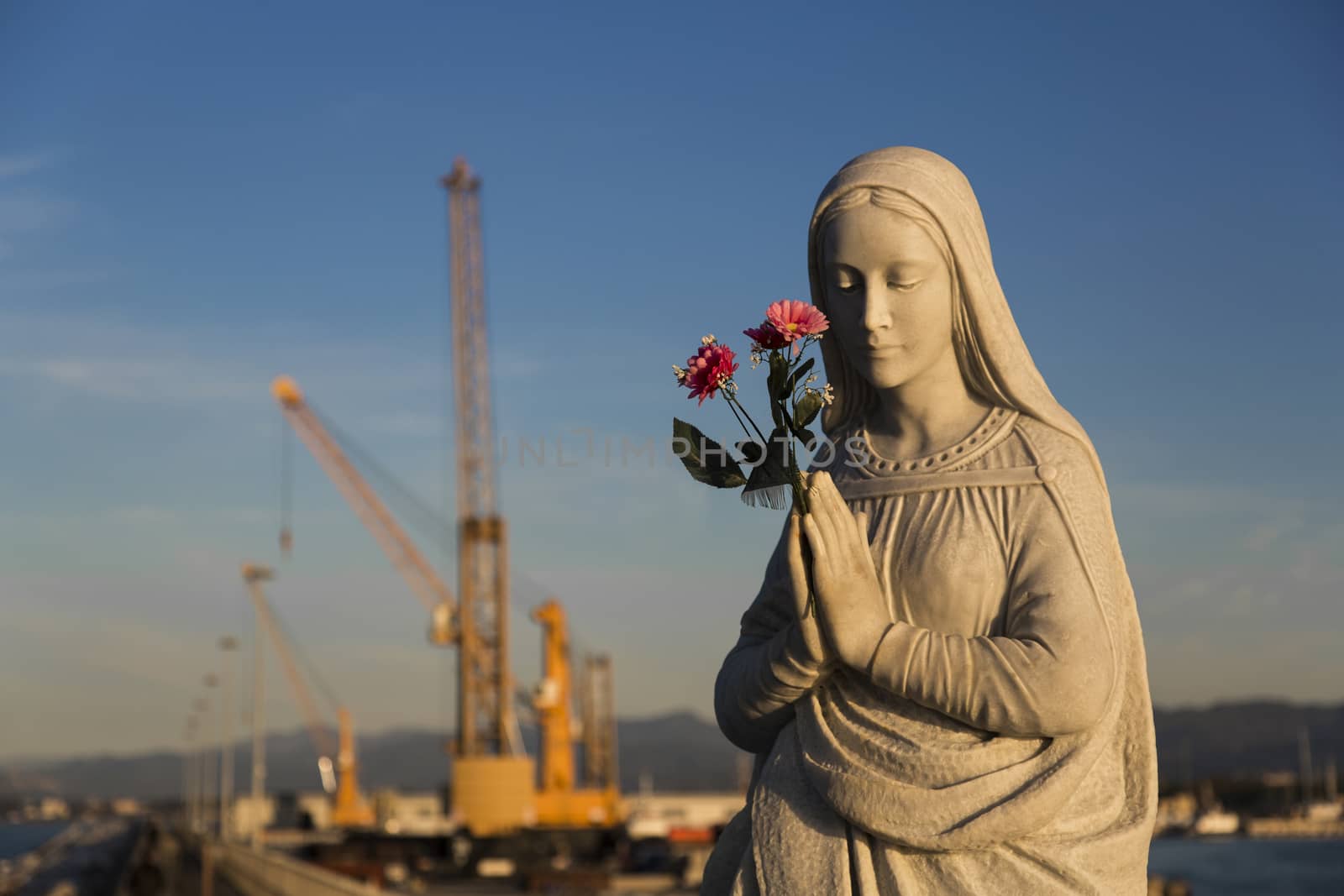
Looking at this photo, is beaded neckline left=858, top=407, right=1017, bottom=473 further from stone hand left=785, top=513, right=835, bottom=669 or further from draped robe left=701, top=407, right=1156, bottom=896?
stone hand left=785, top=513, right=835, bottom=669

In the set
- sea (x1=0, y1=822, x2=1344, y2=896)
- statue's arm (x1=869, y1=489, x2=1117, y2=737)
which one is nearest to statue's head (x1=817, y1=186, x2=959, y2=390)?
statue's arm (x1=869, y1=489, x2=1117, y2=737)

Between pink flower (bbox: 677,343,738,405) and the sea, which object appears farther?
the sea

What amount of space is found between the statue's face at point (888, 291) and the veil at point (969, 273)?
67 millimetres

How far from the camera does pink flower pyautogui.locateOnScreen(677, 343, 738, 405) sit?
4.64 metres

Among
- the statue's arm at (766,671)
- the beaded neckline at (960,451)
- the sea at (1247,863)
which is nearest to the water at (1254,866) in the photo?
the sea at (1247,863)

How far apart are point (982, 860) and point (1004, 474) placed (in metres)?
1.19

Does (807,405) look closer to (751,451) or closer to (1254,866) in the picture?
(751,451)

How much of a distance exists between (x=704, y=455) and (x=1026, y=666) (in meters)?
1.13

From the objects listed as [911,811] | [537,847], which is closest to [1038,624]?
[911,811]

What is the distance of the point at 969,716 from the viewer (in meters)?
4.55

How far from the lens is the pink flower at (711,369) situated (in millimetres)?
4645

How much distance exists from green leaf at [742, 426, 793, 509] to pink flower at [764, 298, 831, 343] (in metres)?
0.29

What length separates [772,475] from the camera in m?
4.73

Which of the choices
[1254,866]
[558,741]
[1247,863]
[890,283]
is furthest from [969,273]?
[1247,863]
